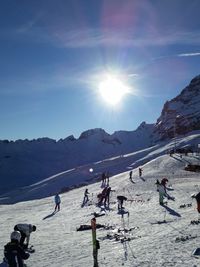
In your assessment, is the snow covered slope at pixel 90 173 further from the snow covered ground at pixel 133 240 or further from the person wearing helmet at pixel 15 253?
the person wearing helmet at pixel 15 253

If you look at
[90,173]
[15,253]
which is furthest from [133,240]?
[90,173]

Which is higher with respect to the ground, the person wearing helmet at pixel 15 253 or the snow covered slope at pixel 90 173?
the snow covered slope at pixel 90 173

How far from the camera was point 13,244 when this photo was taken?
48.3 ft

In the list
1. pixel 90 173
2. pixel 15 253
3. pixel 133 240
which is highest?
pixel 90 173

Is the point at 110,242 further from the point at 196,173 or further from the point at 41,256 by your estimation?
the point at 196,173

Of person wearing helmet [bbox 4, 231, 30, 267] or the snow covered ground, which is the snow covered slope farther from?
person wearing helmet [bbox 4, 231, 30, 267]

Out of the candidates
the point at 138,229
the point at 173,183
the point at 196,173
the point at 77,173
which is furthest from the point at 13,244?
the point at 77,173

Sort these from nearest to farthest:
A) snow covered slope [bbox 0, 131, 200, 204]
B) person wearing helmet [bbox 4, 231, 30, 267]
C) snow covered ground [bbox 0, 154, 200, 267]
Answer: person wearing helmet [bbox 4, 231, 30, 267], snow covered ground [bbox 0, 154, 200, 267], snow covered slope [bbox 0, 131, 200, 204]

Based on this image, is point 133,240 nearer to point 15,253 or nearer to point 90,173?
point 15,253

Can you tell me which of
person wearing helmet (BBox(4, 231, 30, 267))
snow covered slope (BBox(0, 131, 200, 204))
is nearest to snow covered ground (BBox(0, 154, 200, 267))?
person wearing helmet (BBox(4, 231, 30, 267))

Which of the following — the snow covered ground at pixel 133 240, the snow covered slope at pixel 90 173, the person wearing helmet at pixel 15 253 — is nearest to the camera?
the person wearing helmet at pixel 15 253

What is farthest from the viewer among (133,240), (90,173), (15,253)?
(90,173)

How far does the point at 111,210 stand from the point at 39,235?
949cm

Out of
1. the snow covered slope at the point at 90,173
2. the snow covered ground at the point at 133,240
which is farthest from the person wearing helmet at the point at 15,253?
the snow covered slope at the point at 90,173
